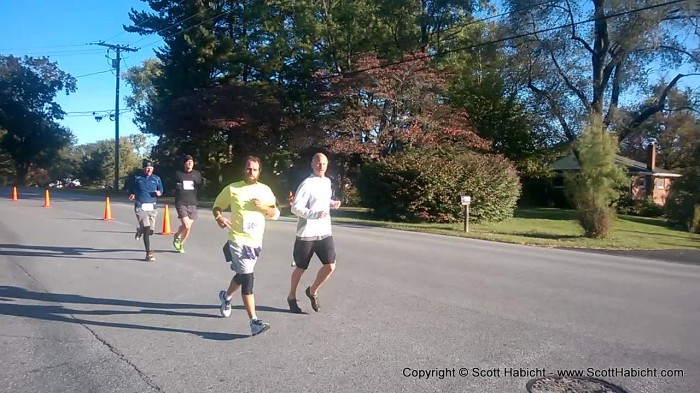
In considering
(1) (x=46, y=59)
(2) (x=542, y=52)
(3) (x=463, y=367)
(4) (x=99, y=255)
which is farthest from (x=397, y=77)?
(1) (x=46, y=59)

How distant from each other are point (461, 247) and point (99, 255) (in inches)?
322

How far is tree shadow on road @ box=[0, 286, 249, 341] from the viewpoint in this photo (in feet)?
19.7

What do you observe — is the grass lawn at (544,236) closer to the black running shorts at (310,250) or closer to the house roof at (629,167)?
the black running shorts at (310,250)

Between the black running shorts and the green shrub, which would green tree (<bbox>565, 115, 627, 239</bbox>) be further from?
the black running shorts

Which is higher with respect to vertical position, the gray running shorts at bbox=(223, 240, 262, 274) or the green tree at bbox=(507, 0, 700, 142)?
the green tree at bbox=(507, 0, 700, 142)

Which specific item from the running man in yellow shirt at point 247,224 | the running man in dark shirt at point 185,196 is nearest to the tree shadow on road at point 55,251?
the running man in dark shirt at point 185,196

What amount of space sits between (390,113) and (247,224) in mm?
23476

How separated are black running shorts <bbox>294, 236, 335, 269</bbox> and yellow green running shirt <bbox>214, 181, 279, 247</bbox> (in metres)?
0.61

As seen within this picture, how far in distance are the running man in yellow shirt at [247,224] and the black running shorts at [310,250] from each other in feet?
2.01

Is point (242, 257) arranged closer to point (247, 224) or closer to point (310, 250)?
point (247, 224)

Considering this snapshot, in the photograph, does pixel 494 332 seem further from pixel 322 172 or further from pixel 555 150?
pixel 555 150

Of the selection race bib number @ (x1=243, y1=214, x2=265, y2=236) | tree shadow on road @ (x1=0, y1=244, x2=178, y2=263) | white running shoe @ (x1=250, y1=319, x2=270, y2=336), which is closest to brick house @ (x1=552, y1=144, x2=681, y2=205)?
tree shadow on road @ (x1=0, y1=244, x2=178, y2=263)

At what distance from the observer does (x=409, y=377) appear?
4.70m

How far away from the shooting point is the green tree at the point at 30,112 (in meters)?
62.9
